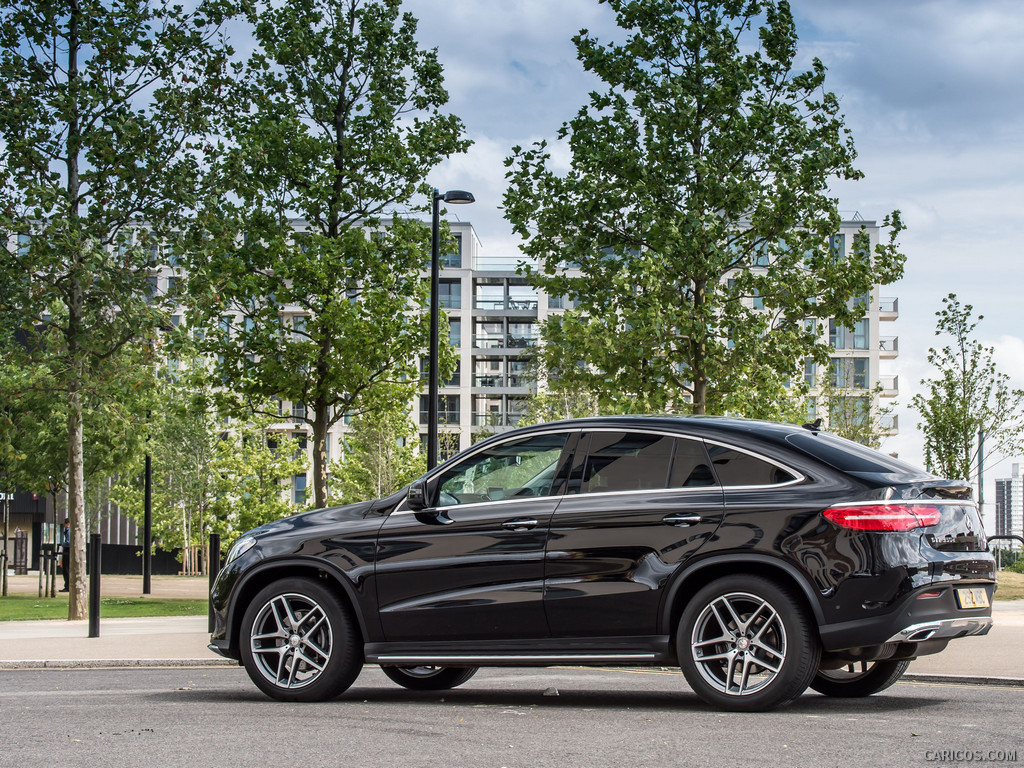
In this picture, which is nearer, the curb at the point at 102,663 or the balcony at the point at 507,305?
the curb at the point at 102,663

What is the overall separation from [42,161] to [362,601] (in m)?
13.6

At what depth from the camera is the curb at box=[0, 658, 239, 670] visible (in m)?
12.4

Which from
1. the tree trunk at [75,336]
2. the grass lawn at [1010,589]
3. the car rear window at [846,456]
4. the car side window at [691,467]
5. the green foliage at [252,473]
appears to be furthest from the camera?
the green foliage at [252,473]

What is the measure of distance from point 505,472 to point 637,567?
3.46 feet

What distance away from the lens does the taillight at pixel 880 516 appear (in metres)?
6.72

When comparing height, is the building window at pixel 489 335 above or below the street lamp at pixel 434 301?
above

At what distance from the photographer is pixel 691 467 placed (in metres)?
7.30

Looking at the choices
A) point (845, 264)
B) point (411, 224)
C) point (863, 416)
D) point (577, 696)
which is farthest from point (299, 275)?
point (863, 416)

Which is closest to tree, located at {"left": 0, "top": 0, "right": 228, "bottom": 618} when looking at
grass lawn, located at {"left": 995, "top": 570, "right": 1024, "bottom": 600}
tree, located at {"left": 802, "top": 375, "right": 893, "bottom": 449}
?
grass lawn, located at {"left": 995, "top": 570, "right": 1024, "bottom": 600}

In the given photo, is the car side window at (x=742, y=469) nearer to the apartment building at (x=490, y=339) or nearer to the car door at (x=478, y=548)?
the car door at (x=478, y=548)

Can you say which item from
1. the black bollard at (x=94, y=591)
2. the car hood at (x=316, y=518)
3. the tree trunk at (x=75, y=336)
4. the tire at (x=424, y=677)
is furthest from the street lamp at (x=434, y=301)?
the car hood at (x=316, y=518)

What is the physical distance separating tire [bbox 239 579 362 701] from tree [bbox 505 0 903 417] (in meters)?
11.2

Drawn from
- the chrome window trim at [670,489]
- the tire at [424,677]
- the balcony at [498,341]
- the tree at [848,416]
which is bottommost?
the tire at [424,677]

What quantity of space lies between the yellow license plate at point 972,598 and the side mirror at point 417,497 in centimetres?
306
